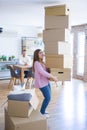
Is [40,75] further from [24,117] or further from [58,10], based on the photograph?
[58,10]

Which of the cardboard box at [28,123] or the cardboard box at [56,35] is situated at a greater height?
the cardboard box at [56,35]

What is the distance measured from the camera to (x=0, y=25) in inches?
330

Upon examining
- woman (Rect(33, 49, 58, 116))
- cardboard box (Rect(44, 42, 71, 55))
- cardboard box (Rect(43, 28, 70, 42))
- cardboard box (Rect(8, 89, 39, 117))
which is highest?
cardboard box (Rect(43, 28, 70, 42))

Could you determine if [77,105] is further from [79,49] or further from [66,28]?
[79,49]

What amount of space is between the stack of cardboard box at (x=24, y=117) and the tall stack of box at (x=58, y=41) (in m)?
0.84

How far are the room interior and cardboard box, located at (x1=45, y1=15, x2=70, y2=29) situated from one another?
0.16m

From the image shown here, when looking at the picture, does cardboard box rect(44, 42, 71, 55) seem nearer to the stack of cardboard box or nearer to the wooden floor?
the stack of cardboard box

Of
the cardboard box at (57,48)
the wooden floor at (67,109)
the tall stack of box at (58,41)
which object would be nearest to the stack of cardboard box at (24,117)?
the wooden floor at (67,109)

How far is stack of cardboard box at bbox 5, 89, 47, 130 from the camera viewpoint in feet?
9.03

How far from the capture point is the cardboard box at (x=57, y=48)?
11.9 feet

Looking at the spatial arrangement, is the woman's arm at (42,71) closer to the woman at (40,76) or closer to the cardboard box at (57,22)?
the woman at (40,76)

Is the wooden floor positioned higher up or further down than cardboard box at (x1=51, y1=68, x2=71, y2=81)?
further down

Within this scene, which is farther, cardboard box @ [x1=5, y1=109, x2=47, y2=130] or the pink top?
the pink top

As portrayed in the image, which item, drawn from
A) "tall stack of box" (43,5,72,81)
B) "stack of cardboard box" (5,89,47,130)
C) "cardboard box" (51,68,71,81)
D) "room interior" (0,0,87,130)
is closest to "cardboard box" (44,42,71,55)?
"tall stack of box" (43,5,72,81)
